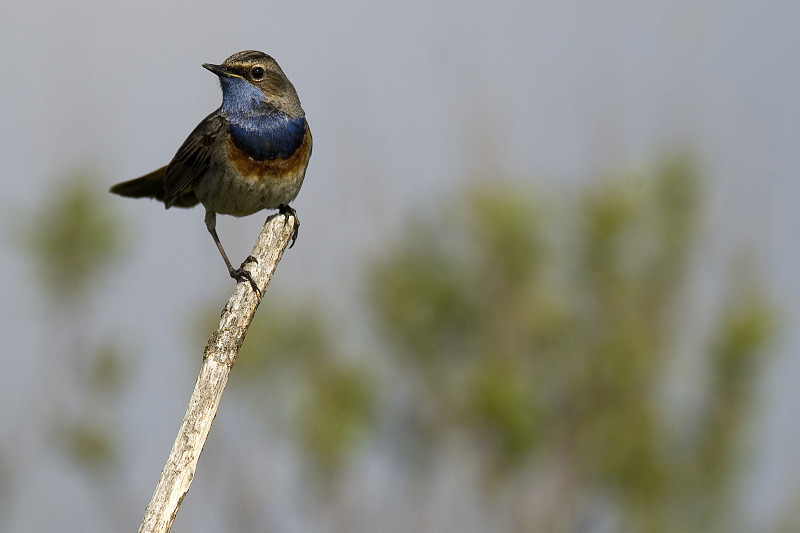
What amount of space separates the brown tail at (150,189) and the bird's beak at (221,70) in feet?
2.60

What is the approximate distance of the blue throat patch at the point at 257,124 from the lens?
6.87 m

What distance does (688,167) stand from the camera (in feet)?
41.3

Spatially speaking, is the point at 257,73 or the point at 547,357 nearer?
the point at 257,73

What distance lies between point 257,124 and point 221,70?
1.29ft

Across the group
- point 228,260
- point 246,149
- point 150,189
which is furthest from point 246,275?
point 150,189

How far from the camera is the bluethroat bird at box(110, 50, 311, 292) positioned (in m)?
6.82

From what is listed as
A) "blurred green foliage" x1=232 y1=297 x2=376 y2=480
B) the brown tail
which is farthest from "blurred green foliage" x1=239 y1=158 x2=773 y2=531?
the brown tail

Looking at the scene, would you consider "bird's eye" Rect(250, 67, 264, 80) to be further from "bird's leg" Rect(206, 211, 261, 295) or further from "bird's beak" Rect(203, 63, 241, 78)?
"bird's leg" Rect(206, 211, 261, 295)

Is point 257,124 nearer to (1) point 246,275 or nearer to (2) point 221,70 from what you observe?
(2) point 221,70

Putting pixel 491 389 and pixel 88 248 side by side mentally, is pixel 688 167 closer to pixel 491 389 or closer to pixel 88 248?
pixel 491 389

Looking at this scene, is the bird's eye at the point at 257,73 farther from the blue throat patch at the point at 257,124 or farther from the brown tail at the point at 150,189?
the brown tail at the point at 150,189

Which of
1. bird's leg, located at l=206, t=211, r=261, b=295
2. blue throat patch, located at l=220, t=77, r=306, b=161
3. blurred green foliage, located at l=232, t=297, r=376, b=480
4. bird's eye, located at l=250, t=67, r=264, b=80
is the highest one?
bird's eye, located at l=250, t=67, r=264, b=80

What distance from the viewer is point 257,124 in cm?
698

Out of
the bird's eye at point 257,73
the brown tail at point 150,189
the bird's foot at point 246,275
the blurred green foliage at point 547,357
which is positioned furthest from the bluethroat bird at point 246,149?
the blurred green foliage at point 547,357
